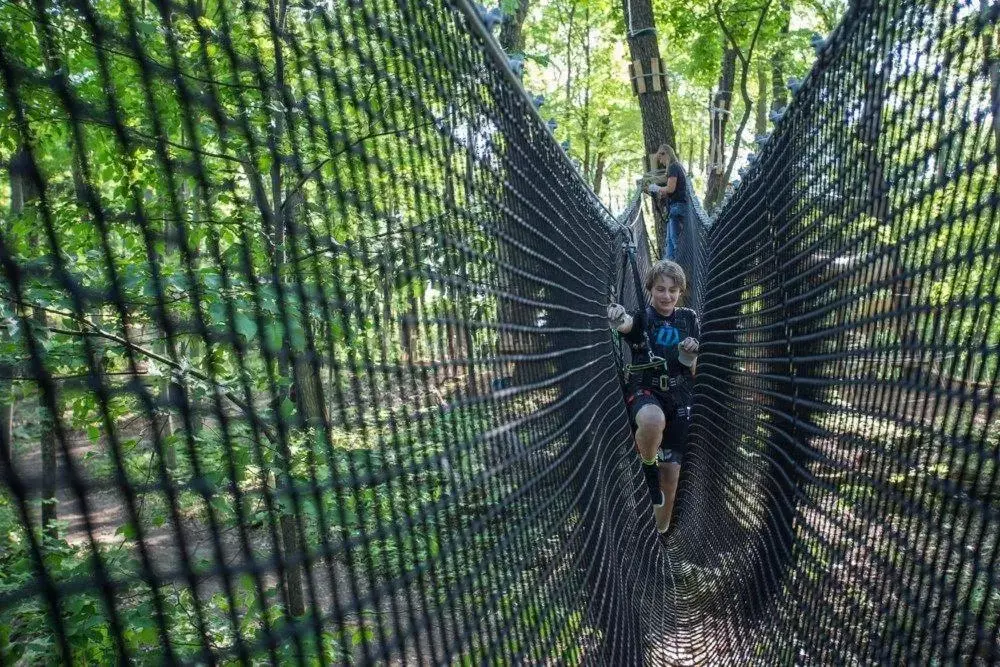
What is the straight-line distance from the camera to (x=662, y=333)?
434 cm

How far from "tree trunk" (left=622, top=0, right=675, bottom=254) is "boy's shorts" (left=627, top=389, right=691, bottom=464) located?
3.11 metres

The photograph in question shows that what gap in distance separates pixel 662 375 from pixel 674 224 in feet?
7.65

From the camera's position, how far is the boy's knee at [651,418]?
4223 mm

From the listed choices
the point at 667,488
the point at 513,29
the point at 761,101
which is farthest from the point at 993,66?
the point at 761,101

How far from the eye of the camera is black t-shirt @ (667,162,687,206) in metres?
6.49

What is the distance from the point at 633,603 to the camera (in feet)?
10.1

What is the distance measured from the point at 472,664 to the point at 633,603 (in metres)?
1.63

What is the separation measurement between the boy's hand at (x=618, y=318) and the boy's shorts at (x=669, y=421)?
0.46 meters

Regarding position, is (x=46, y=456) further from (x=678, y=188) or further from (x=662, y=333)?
(x=678, y=188)

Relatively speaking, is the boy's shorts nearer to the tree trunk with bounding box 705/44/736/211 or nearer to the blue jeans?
the blue jeans

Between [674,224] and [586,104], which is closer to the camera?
[674,224]

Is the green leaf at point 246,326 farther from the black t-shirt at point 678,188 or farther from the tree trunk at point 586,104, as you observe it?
the tree trunk at point 586,104

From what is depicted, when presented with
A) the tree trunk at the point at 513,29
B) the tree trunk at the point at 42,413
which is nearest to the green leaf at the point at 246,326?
the tree trunk at the point at 42,413

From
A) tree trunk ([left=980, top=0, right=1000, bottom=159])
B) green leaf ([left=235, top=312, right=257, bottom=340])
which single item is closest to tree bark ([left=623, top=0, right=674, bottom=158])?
tree trunk ([left=980, top=0, right=1000, bottom=159])
